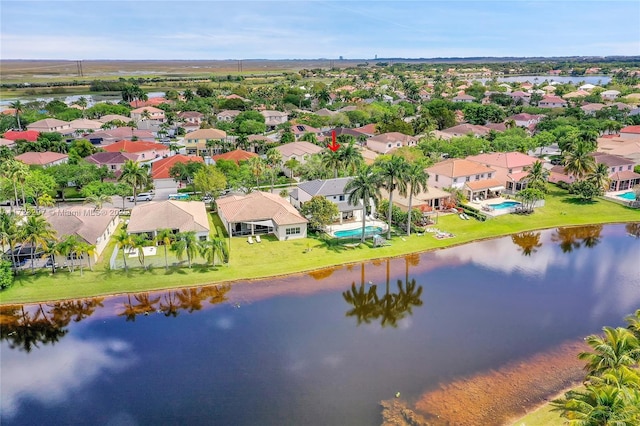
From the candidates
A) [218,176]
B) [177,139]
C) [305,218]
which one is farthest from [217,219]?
[177,139]

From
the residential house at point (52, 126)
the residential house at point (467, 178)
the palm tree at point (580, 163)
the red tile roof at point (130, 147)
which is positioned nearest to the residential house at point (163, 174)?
the red tile roof at point (130, 147)

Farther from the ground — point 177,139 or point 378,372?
point 177,139

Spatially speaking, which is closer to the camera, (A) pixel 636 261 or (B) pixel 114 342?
(B) pixel 114 342

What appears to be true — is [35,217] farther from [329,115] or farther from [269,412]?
[329,115]

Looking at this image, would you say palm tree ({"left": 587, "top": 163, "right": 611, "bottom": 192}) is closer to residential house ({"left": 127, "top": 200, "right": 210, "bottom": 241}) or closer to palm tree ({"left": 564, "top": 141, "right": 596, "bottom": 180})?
palm tree ({"left": 564, "top": 141, "right": 596, "bottom": 180})

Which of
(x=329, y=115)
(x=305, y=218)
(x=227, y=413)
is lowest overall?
(x=227, y=413)

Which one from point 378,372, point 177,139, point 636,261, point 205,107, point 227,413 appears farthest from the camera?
point 205,107
